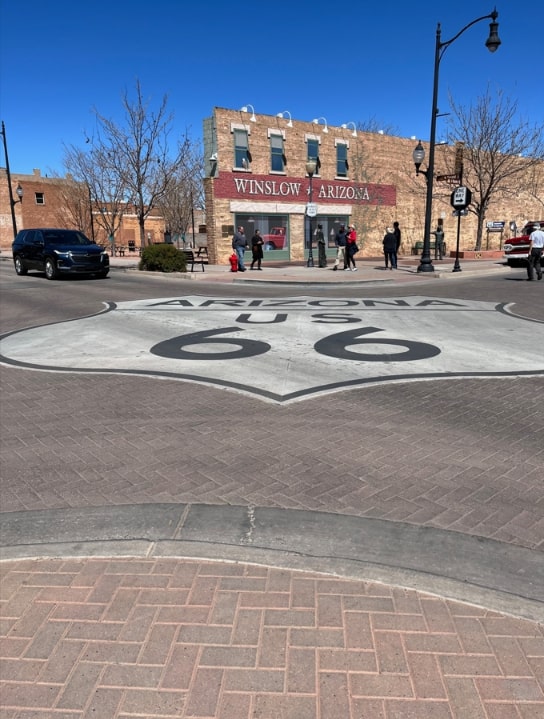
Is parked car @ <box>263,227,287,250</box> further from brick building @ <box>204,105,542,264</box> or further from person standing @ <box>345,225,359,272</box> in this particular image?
person standing @ <box>345,225,359,272</box>

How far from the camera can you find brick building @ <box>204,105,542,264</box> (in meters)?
27.5

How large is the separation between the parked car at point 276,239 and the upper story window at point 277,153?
3.21 meters

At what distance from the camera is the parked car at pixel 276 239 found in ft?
98.4

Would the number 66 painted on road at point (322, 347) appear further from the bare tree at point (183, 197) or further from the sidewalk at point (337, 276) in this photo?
the bare tree at point (183, 197)

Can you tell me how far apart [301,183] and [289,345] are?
2420cm

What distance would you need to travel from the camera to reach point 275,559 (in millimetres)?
3000

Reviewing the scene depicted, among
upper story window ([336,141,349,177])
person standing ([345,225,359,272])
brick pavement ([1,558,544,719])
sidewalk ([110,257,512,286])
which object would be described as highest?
upper story window ([336,141,349,177])

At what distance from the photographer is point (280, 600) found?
104 inches

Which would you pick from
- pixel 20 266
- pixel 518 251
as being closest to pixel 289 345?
pixel 20 266

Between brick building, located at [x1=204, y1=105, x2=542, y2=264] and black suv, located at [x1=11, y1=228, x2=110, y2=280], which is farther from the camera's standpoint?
brick building, located at [x1=204, y1=105, x2=542, y2=264]

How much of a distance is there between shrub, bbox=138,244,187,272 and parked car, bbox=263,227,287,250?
774cm

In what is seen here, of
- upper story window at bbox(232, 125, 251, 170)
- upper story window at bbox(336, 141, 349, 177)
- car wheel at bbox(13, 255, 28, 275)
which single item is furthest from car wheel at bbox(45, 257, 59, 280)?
upper story window at bbox(336, 141, 349, 177)

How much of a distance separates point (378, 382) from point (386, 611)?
3920 millimetres

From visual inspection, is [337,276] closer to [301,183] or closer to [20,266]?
[301,183]
